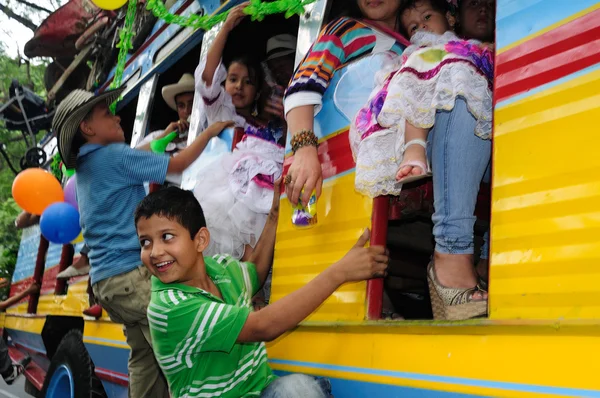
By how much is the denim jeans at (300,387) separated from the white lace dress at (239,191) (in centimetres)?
96

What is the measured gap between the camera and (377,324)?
1815 millimetres

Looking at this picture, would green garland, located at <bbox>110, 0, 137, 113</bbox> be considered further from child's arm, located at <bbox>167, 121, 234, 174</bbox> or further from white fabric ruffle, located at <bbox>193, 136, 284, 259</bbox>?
white fabric ruffle, located at <bbox>193, 136, 284, 259</bbox>

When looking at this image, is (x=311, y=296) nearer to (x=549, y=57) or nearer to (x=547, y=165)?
(x=547, y=165)

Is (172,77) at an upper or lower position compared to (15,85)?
lower

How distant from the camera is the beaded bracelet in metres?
2.25

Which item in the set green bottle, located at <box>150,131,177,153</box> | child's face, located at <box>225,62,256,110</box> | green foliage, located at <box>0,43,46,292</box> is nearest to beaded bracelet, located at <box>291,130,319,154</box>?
child's face, located at <box>225,62,256,110</box>

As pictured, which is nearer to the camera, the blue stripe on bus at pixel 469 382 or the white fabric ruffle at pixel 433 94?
the blue stripe on bus at pixel 469 382

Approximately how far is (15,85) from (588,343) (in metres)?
9.34

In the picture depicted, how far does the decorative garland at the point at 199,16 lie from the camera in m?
2.62

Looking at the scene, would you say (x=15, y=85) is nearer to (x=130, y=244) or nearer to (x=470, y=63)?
(x=130, y=244)

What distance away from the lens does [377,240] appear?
1.97 m

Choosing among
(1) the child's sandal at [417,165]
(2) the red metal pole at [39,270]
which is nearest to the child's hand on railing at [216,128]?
(1) the child's sandal at [417,165]

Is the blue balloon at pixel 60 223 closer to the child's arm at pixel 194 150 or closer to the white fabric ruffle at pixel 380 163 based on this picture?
the child's arm at pixel 194 150

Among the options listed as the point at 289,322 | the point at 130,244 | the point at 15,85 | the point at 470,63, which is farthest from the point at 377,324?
the point at 15,85
